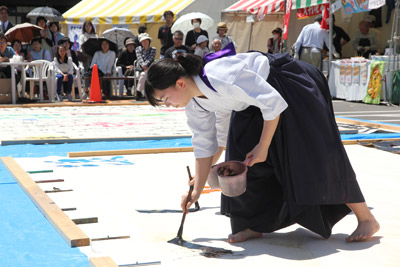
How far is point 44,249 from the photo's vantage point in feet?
8.95

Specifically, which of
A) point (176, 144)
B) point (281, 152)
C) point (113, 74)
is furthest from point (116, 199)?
point (113, 74)

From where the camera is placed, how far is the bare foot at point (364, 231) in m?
2.70

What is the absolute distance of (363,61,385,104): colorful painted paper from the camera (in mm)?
10646

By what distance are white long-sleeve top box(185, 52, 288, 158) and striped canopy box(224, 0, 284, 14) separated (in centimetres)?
1111

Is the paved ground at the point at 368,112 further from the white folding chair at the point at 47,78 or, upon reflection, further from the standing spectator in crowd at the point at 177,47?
the white folding chair at the point at 47,78

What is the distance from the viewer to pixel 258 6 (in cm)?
1425

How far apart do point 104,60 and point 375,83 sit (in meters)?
5.11

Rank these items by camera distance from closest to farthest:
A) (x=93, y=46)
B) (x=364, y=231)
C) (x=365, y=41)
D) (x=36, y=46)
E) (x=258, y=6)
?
(x=364, y=231)
(x=36, y=46)
(x=93, y=46)
(x=365, y=41)
(x=258, y=6)

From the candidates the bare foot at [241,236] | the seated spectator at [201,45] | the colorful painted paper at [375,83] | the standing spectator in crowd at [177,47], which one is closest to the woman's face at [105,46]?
the standing spectator in crowd at [177,47]

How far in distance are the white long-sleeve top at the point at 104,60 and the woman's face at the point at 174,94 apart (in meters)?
10.1

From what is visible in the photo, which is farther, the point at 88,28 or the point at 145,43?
the point at 88,28

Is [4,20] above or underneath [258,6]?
underneath

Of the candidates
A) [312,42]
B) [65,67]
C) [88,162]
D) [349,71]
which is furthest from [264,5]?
[88,162]

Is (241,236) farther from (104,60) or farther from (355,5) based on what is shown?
(104,60)
